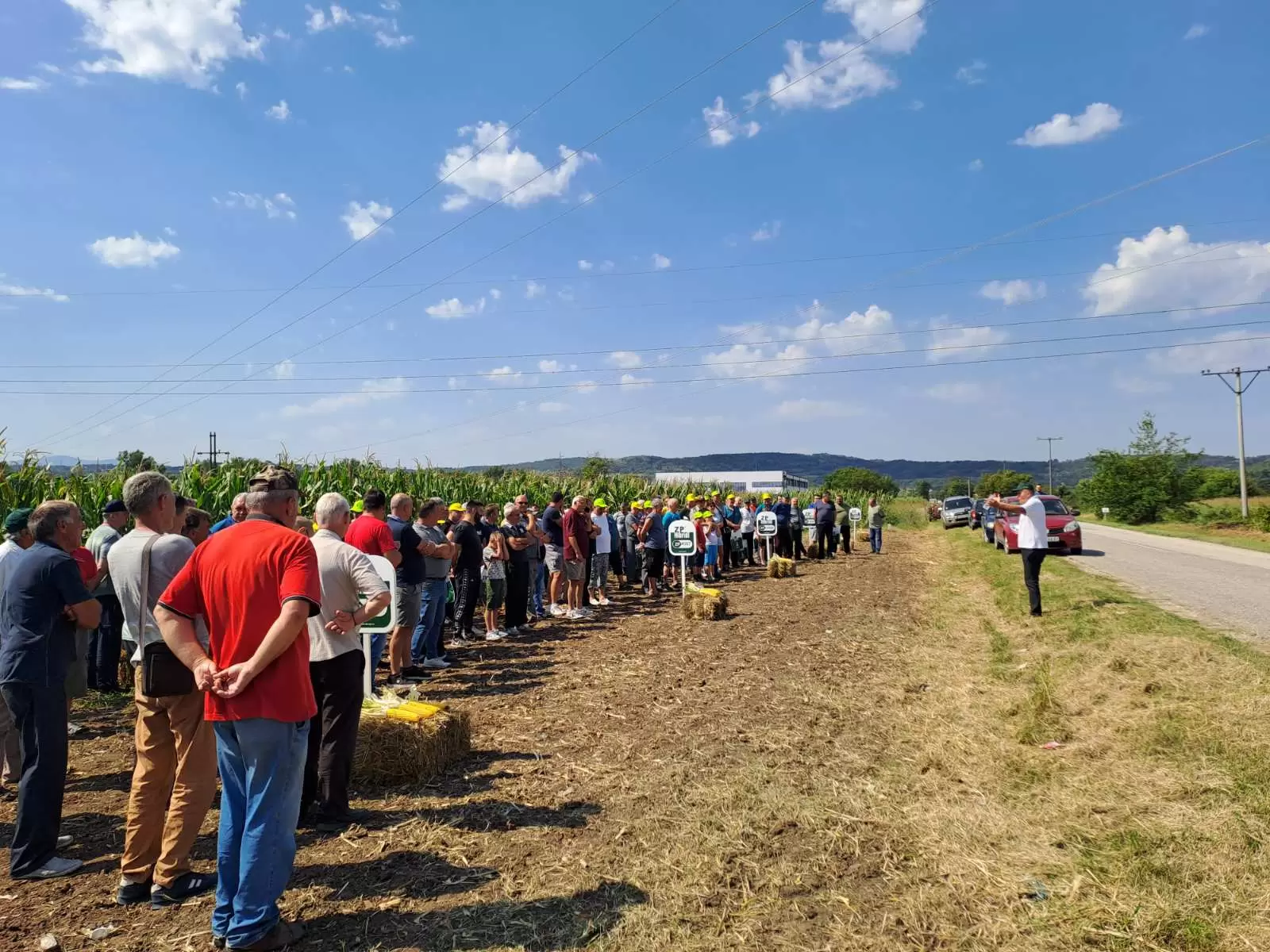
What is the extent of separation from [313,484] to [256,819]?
45.0 ft

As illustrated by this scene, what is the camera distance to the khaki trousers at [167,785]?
4.08 meters

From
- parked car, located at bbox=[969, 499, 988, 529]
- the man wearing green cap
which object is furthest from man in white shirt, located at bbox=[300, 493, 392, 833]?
parked car, located at bbox=[969, 499, 988, 529]

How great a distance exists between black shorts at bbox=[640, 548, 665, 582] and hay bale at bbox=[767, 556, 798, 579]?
3.81 metres

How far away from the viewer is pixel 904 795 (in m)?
5.36

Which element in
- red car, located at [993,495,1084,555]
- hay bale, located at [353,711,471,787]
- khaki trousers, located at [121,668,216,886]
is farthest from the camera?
red car, located at [993,495,1084,555]

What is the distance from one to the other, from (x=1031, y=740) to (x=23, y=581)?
23.7ft

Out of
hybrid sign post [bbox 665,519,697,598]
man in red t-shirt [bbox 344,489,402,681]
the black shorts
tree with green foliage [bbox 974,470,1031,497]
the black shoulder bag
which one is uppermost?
man in red t-shirt [bbox 344,489,402,681]

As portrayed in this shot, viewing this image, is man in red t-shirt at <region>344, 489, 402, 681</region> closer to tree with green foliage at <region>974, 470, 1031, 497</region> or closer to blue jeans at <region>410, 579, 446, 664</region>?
blue jeans at <region>410, 579, 446, 664</region>

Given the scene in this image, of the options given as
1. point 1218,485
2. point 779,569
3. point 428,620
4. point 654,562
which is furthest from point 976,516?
point 1218,485

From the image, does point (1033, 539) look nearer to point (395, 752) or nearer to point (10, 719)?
point (395, 752)

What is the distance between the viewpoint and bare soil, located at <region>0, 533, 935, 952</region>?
3848 millimetres

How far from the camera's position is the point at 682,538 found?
15133 mm

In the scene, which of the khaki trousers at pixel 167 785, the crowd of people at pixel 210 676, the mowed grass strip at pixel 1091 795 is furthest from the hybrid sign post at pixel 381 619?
the mowed grass strip at pixel 1091 795

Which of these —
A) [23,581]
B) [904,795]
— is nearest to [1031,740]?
[904,795]
